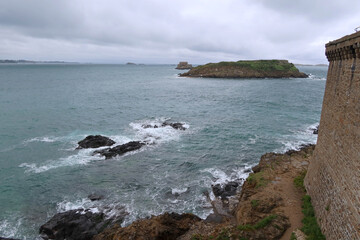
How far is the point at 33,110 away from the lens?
46219 mm

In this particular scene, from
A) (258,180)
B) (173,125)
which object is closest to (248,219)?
(258,180)

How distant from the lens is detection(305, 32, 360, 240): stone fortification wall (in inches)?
372

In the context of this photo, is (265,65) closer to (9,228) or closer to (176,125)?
(176,125)

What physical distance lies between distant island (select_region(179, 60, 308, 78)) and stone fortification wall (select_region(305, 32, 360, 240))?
108m

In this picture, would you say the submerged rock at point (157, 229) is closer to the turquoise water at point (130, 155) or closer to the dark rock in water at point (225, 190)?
the turquoise water at point (130, 155)

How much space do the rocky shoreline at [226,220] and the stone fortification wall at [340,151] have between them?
201 centimetres

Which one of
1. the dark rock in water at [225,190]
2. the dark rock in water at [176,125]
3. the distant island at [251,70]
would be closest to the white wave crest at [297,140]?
the dark rock in water at [225,190]

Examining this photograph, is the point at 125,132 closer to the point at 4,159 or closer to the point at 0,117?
the point at 4,159

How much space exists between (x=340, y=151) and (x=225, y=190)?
10.1 m

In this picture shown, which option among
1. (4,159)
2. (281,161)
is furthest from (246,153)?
(4,159)

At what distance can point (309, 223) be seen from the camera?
1264cm

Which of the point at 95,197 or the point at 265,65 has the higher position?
the point at 265,65

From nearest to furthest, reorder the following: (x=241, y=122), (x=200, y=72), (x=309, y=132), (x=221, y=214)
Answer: (x=221, y=214) → (x=309, y=132) → (x=241, y=122) → (x=200, y=72)

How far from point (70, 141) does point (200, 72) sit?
336 ft
